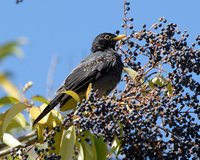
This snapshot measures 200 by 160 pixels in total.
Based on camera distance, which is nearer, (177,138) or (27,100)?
(177,138)

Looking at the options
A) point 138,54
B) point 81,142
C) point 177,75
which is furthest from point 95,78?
point 81,142

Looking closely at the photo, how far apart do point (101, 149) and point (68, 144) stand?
246 millimetres

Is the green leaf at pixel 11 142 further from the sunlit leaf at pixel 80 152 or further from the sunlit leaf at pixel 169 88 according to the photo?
the sunlit leaf at pixel 169 88

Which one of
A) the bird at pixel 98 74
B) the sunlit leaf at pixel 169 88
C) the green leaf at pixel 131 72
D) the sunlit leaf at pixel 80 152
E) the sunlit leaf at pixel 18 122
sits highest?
the bird at pixel 98 74

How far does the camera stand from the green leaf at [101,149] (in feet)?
8.09

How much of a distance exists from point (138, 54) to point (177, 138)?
851 millimetres

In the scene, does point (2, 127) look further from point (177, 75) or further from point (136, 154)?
point (177, 75)

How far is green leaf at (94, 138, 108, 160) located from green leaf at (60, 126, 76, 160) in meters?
0.19

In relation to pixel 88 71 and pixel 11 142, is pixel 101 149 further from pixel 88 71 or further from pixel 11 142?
pixel 88 71

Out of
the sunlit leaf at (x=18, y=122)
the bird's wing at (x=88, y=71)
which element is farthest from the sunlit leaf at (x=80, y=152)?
the bird's wing at (x=88, y=71)

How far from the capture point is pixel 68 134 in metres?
2.39

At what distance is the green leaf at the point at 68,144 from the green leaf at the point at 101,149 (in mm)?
191

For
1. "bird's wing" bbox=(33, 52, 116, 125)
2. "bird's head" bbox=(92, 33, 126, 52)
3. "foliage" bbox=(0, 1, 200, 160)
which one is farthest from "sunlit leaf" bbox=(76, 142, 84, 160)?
"bird's head" bbox=(92, 33, 126, 52)

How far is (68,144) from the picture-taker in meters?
2.33
